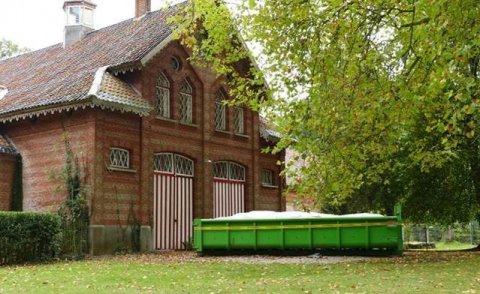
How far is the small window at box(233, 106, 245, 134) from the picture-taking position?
29141 millimetres

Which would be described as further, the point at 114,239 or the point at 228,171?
the point at 228,171

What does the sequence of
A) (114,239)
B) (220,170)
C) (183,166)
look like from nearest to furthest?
(114,239)
(183,166)
(220,170)

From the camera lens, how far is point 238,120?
29.4 meters

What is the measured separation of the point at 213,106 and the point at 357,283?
1628 centimetres

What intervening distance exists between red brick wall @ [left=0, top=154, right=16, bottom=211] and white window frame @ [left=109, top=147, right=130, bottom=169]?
13.8ft

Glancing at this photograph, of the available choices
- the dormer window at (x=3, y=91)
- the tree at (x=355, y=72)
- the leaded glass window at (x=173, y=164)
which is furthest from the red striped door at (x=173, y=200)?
the tree at (x=355, y=72)

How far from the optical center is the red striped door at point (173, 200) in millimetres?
24484

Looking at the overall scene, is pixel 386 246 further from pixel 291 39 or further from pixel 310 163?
pixel 291 39

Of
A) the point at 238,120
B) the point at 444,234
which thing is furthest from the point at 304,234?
the point at 444,234

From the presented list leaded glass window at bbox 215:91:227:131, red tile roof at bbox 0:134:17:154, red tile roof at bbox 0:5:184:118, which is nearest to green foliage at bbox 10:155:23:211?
red tile roof at bbox 0:134:17:154

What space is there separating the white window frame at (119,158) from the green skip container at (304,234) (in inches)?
148

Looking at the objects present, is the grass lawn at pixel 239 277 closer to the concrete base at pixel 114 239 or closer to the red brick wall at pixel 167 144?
the concrete base at pixel 114 239

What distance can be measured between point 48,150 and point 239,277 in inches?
471

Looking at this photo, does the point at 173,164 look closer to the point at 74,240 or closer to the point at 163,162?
the point at 163,162
